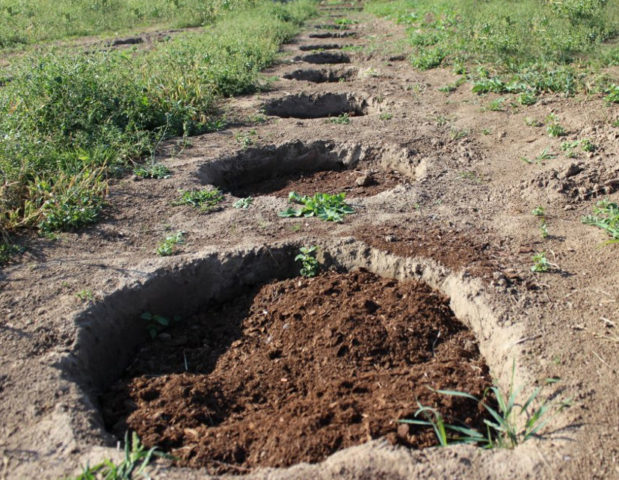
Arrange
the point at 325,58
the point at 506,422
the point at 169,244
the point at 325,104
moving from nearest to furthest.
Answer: the point at 506,422
the point at 169,244
the point at 325,104
the point at 325,58

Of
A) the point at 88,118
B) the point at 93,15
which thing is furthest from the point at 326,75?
the point at 93,15

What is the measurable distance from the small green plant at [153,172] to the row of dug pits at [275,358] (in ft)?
5.16

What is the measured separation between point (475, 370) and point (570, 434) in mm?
688

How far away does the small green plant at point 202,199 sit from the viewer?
15.1 feet

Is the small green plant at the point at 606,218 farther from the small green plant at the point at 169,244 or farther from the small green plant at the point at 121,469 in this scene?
the small green plant at the point at 121,469

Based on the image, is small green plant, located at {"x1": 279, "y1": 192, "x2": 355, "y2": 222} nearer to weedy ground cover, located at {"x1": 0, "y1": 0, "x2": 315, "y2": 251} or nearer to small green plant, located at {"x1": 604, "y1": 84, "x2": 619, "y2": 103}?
weedy ground cover, located at {"x1": 0, "y1": 0, "x2": 315, "y2": 251}

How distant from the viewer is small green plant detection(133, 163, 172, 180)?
5.07 meters

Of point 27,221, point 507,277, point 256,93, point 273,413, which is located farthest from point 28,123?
point 507,277

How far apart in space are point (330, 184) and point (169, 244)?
209cm

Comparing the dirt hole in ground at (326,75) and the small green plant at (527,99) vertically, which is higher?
the dirt hole in ground at (326,75)

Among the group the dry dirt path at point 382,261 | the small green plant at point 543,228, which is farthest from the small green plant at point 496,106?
the small green plant at point 543,228

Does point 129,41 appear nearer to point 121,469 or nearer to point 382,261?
point 382,261

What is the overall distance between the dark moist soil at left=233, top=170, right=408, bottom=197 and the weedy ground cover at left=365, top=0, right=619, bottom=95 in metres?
2.16

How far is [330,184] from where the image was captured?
5578mm
